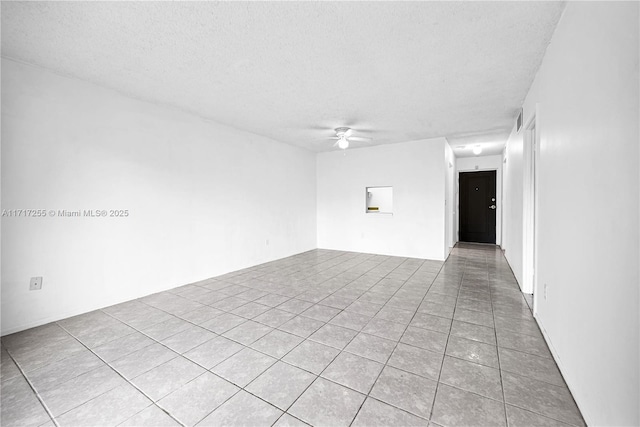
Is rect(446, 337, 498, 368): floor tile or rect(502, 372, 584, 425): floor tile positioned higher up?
rect(502, 372, 584, 425): floor tile

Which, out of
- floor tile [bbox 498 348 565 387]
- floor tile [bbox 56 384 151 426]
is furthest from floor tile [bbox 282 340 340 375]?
floor tile [bbox 498 348 565 387]

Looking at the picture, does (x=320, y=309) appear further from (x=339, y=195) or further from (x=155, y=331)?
(x=339, y=195)

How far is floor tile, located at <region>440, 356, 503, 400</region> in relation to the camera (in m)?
1.66

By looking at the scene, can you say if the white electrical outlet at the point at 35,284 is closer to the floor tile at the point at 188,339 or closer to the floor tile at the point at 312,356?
the floor tile at the point at 188,339

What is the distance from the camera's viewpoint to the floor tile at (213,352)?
2016 mm

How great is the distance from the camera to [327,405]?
5.10 ft

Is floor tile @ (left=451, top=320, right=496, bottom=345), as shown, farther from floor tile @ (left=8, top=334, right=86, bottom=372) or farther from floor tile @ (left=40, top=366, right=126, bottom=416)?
floor tile @ (left=8, top=334, right=86, bottom=372)

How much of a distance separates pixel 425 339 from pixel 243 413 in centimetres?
159

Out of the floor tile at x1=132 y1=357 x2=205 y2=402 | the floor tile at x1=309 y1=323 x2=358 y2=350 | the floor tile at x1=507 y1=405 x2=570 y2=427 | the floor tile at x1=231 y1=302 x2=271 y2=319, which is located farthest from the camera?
the floor tile at x1=231 y1=302 x2=271 y2=319

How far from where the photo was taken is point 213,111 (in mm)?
3832

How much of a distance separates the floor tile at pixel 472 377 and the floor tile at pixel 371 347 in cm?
42

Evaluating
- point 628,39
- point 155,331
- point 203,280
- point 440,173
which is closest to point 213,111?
point 203,280

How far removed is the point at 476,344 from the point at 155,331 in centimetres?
294

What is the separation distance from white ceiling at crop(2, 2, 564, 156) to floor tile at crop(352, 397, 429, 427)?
8.55ft
